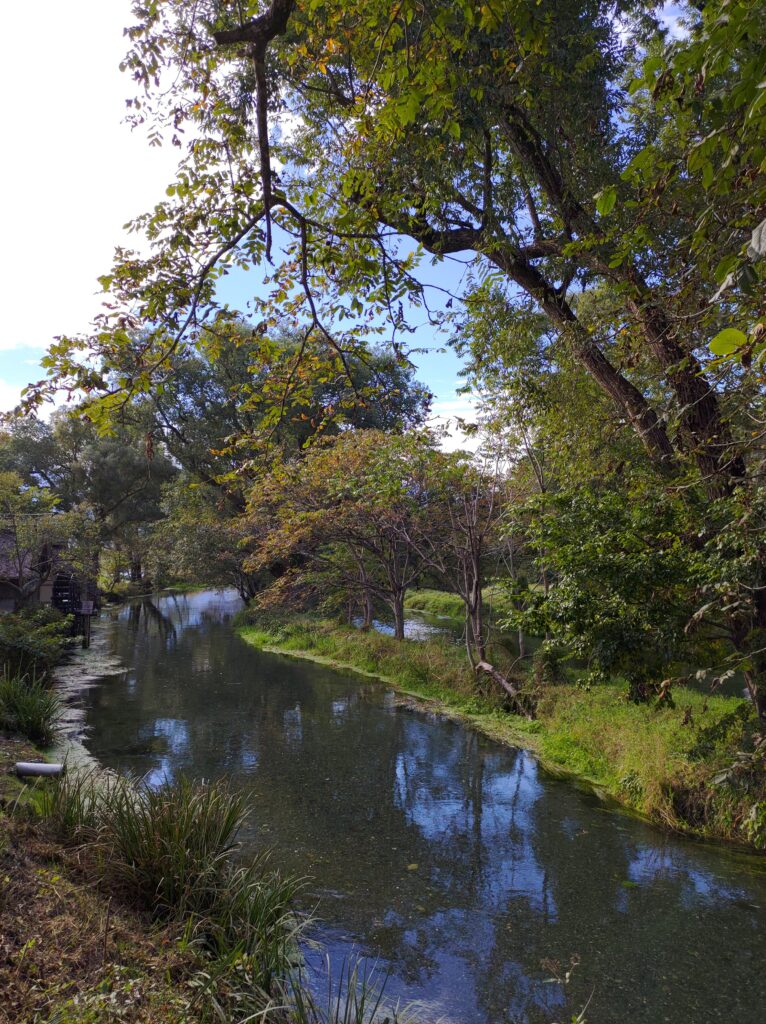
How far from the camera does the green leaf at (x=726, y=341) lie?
160 centimetres

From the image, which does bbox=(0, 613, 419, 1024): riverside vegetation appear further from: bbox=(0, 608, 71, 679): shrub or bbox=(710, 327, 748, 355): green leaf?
bbox=(0, 608, 71, 679): shrub

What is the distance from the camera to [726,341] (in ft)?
5.38

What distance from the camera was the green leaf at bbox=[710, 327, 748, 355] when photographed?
1598mm

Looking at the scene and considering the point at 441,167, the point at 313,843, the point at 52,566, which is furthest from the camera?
the point at 52,566

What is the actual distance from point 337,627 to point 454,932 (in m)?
15.9

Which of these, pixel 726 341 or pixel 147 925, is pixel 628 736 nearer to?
pixel 147 925

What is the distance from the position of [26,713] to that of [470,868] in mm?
6768

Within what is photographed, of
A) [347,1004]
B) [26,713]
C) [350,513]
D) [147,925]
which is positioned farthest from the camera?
[350,513]

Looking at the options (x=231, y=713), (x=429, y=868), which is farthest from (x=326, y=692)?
(x=429, y=868)

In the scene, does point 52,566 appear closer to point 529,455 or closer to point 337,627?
point 337,627

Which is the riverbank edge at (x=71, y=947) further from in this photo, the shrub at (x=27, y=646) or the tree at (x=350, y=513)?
the shrub at (x=27, y=646)

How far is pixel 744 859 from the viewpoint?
22.1 ft

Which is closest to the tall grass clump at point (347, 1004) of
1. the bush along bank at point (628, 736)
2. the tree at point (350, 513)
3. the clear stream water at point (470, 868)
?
the clear stream water at point (470, 868)

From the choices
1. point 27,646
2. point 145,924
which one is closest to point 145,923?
point 145,924
